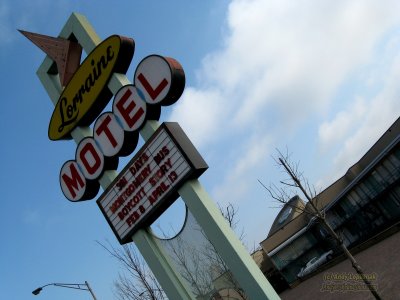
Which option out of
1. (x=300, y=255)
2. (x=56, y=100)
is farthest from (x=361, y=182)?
(x=56, y=100)

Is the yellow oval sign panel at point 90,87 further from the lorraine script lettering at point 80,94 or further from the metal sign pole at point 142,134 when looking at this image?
the metal sign pole at point 142,134

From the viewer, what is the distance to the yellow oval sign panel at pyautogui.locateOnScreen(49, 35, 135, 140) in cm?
676

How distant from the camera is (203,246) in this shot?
20.1 ft

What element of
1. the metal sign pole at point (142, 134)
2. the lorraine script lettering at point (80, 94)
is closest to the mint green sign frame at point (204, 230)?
the metal sign pole at point (142, 134)

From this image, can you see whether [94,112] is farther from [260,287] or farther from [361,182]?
[361,182]

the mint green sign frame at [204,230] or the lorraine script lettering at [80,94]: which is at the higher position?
the lorraine script lettering at [80,94]

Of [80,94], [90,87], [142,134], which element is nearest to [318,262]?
[80,94]

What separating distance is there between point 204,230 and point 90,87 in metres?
3.69

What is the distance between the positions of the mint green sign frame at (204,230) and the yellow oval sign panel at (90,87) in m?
0.19

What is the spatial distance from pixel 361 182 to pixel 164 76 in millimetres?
38499

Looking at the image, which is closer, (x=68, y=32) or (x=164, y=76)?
(x=164, y=76)

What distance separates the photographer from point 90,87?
7.34 m

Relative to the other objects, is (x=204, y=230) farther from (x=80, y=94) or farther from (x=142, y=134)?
(x=80, y=94)

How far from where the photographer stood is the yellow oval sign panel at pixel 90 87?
676 centimetres
